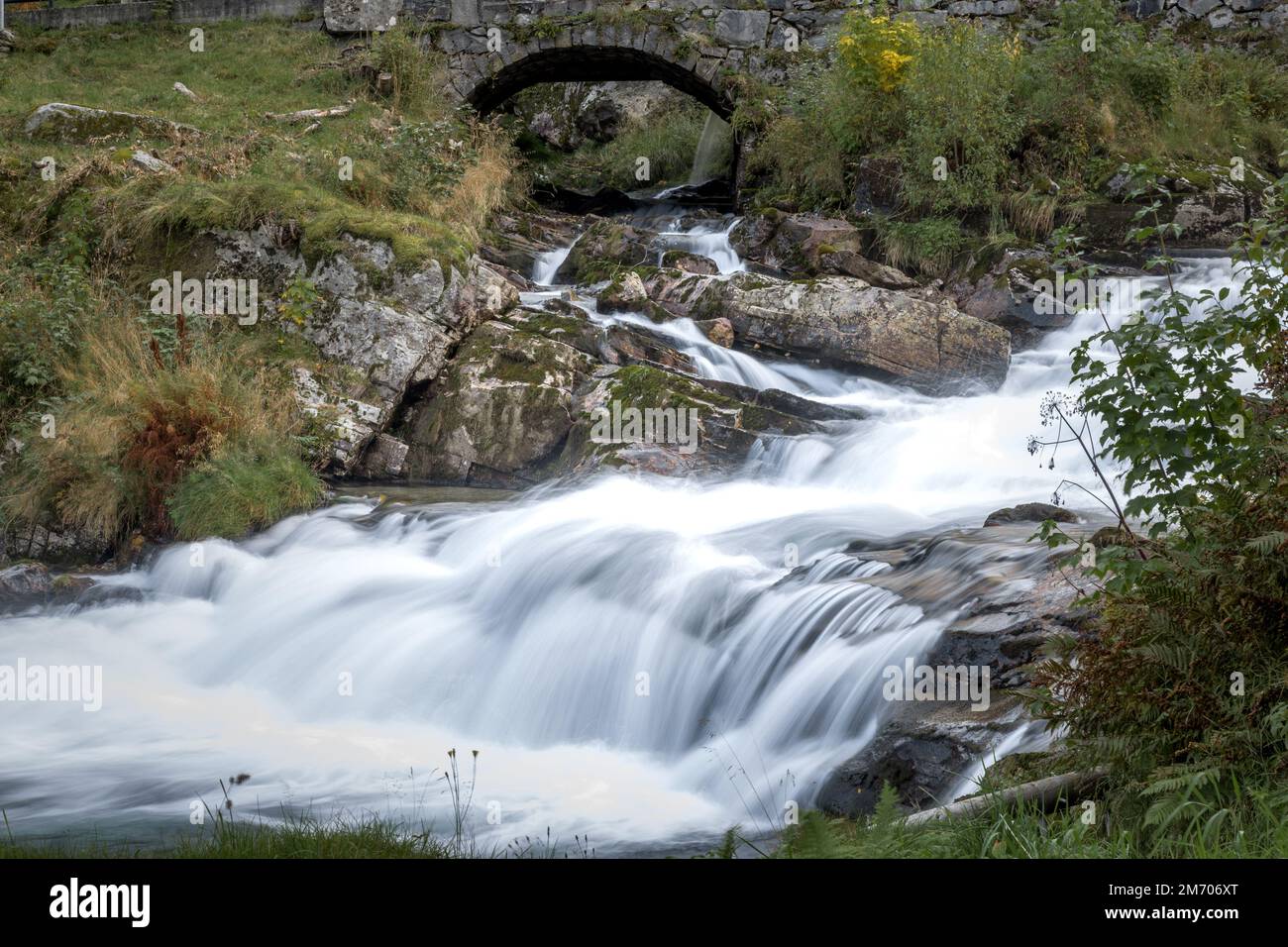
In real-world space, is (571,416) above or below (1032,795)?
above

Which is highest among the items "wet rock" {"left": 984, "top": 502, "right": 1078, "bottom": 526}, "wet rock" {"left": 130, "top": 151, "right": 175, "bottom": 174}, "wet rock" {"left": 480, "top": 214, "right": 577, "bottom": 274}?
"wet rock" {"left": 130, "top": 151, "right": 175, "bottom": 174}

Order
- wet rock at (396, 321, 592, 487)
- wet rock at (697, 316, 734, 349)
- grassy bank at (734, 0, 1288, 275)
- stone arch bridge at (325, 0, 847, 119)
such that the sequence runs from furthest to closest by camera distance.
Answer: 1. stone arch bridge at (325, 0, 847, 119)
2. grassy bank at (734, 0, 1288, 275)
3. wet rock at (697, 316, 734, 349)
4. wet rock at (396, 321, 592, 487)

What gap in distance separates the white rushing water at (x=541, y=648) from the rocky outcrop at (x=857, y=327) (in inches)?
56.8

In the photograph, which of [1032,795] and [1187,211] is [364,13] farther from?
[1032,795]

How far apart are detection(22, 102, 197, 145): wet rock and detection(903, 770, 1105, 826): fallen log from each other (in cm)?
1162

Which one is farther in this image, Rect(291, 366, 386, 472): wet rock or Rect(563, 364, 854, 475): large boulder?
Rect(291, 366, 386, 472): wet rock

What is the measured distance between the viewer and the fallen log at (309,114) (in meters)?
14.0

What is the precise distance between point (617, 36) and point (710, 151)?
118 inches

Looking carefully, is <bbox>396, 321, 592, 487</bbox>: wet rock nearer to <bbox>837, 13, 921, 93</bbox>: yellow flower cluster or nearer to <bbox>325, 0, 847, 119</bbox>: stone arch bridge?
<bbox>837, 13, 921, 93</bbox>: yellow flower cluster

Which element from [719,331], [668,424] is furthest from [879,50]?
[668,424]

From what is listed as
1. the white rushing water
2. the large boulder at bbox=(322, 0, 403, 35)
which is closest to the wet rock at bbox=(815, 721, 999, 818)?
the white rushing water

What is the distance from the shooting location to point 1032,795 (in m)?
3.55

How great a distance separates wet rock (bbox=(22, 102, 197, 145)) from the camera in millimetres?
12242

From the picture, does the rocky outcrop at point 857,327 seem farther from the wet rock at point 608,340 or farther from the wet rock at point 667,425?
the wet rock at point 667,425
